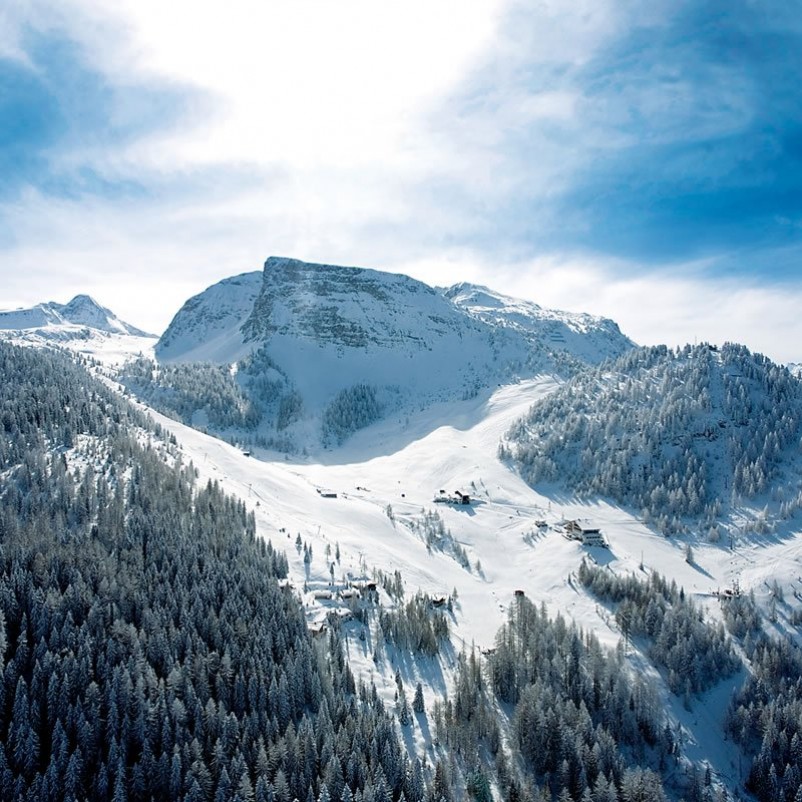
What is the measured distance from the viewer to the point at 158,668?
5728 cm

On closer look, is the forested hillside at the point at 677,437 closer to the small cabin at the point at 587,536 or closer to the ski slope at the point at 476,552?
the ski slope at the point at 476,552

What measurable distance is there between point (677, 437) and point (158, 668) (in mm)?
127665

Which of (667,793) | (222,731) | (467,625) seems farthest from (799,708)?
(222,731)

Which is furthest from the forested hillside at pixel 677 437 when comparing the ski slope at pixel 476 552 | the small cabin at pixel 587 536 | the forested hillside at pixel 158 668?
the forested hillside at pixel 158 668

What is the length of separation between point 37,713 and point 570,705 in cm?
5178

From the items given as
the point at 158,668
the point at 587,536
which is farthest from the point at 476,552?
the point at 158,668

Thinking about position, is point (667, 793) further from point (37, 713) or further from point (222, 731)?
point (37, 713)

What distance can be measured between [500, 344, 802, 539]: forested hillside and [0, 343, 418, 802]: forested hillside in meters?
88.7

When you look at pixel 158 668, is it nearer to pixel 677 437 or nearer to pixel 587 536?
pixel 587 536

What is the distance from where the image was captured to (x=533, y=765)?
5731cm

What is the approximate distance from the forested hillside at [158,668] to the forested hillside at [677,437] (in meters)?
88.7

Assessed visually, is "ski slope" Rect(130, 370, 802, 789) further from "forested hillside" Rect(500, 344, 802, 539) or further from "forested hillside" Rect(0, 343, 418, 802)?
"forested hillside" Rect(500, 344, 802, 539)

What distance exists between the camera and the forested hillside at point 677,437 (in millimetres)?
125812


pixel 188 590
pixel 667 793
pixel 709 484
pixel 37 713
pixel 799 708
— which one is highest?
pixel 709 484
